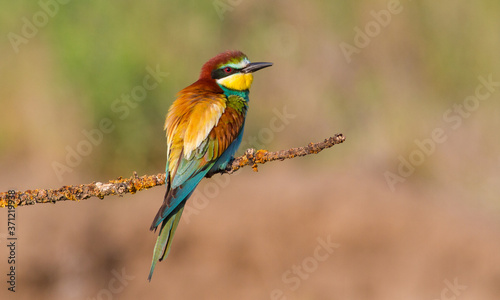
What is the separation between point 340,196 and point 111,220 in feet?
5.16

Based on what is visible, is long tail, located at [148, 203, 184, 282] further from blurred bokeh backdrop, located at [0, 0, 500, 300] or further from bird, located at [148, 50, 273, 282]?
blurred bokeh backdrop, located at [0, 0, 500, 300]

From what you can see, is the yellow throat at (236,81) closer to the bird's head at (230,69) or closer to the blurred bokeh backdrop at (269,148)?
the bird's head at (230,69)

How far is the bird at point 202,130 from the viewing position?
1.91 meters

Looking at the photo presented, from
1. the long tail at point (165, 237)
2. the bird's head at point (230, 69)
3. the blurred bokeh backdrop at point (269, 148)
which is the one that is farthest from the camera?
the blurred bokeh backdrop at point (269, 148)

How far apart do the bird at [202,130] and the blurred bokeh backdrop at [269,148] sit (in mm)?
2125

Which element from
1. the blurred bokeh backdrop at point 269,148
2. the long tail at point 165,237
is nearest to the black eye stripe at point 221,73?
the long tail at point 165,237

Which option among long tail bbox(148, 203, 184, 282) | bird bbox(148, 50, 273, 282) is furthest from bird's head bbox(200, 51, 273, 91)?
long tail bbox(148, 203, 184, 282)

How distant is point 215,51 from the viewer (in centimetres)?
495

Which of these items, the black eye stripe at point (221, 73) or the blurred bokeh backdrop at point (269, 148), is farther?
the blurred bokeh backdrop at point (269, 148)

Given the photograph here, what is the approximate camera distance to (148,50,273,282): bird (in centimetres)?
191

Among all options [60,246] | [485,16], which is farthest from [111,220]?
[485,16]

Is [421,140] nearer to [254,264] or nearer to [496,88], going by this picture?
[496,88]

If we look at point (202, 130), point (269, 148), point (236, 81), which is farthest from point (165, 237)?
point (269, 148)

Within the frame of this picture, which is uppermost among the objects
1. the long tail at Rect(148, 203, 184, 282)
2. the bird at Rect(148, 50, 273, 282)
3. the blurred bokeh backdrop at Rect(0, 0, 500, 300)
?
the bird at Rect(148, 50, 273, 282)
